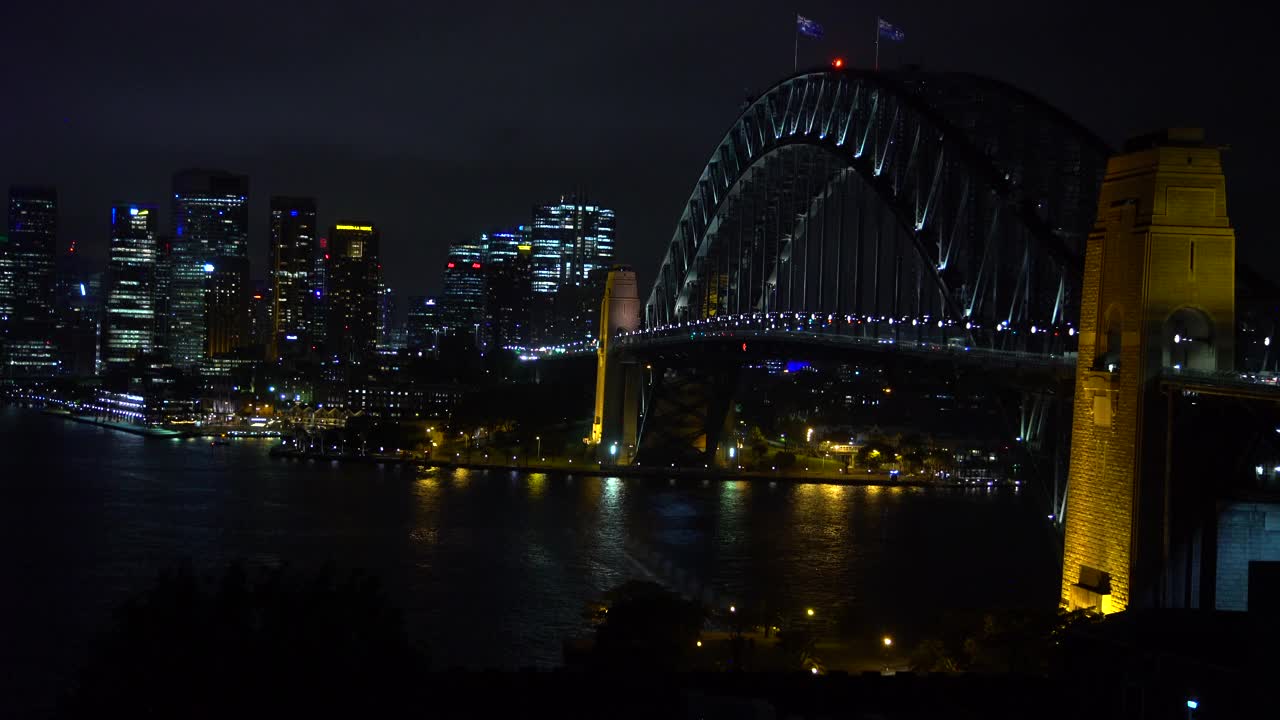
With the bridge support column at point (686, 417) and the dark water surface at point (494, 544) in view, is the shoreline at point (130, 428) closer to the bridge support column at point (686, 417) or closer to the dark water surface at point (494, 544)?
the dark water surface at point (494, 544)

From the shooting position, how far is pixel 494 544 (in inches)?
1369

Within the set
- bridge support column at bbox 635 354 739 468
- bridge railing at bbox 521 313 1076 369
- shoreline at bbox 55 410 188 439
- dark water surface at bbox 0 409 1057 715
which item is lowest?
dark water surface at bbox 0 409 1057 715

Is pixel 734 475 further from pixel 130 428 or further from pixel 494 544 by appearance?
pixel 130 428

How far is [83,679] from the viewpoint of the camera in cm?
1316

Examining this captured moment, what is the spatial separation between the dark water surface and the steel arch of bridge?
18.3 feet

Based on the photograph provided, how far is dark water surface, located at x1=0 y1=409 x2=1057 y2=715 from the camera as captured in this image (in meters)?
25.1

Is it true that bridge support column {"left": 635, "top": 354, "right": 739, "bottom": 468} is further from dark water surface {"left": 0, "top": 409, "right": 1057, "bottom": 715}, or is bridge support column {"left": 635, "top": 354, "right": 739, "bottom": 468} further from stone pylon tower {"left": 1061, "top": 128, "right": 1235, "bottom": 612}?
stone pylon tower {"left": 1061, "top": 128, "right": 1235, "bottom": 612}

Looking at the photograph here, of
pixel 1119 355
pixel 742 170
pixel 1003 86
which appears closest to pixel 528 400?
pixel 742 170

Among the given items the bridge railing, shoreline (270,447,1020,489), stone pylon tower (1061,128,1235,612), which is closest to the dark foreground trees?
stone pylon tower (1061,128,1235,612)

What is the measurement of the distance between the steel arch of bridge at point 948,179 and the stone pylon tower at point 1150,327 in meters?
8.22

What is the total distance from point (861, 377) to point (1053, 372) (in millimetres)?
68944

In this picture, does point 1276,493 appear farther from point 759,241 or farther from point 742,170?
point 759,241

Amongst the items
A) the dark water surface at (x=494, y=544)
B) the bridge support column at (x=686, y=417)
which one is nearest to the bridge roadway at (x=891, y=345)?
the bridge support column at (x=686, y=417)

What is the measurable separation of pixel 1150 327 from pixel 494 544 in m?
21.4
